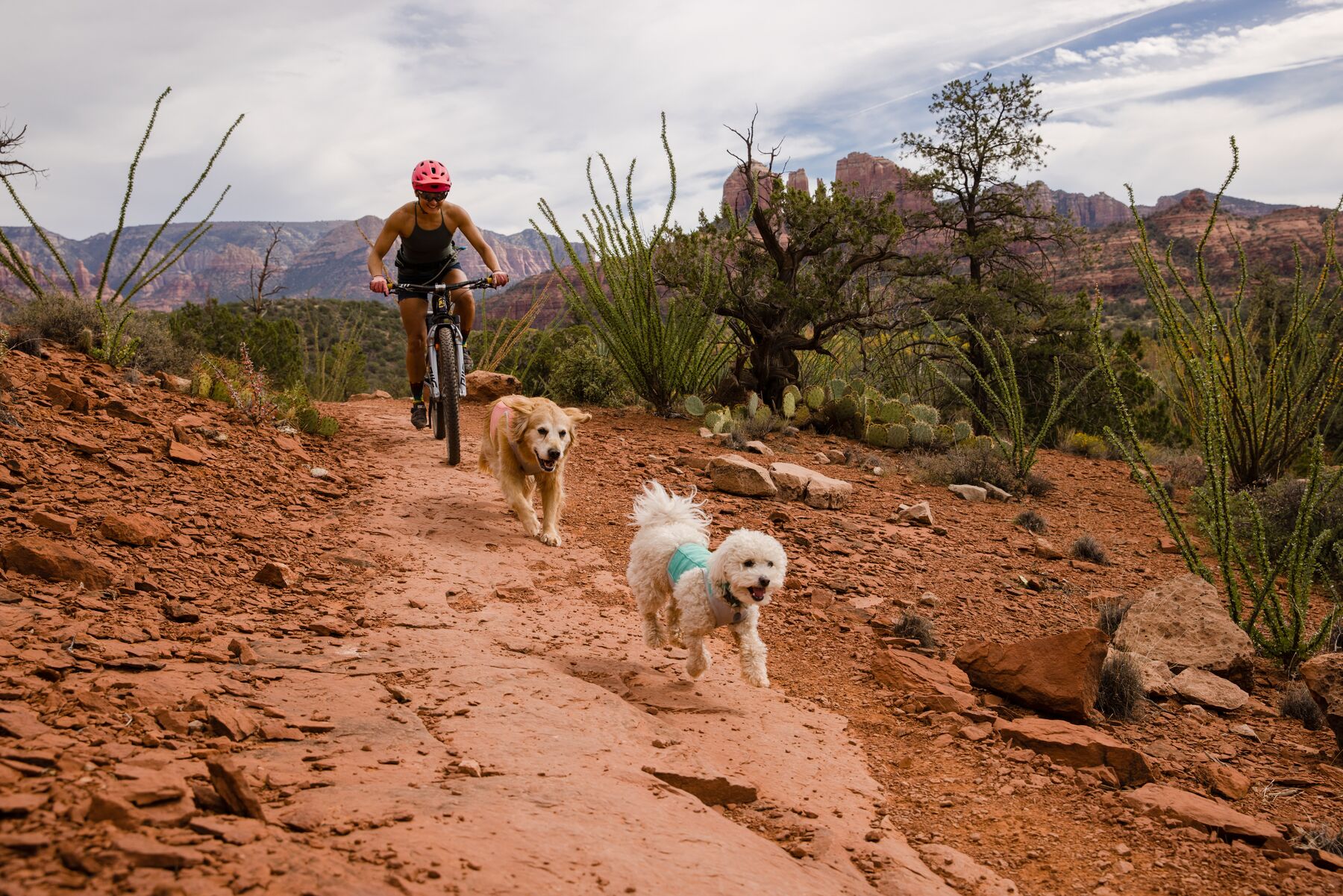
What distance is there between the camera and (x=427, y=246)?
812 centimetres

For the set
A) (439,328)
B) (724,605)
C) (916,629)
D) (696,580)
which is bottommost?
(916,629)

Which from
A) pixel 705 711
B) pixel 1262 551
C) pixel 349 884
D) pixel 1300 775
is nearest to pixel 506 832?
pixel 349 884

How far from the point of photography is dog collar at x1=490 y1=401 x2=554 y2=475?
6.61 metres

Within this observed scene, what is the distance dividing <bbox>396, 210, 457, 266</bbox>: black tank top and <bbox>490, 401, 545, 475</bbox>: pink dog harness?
2101 millimetres

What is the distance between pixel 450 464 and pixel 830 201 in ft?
23.0

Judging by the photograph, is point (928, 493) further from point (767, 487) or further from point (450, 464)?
point (450, 464)

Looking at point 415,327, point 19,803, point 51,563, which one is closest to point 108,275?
point 415,327

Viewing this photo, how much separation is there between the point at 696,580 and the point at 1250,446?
827 cm

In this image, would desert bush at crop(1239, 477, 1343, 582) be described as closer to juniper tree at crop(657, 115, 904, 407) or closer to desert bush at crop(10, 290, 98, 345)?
juniper tree at crop(657, 115, 904, 407)

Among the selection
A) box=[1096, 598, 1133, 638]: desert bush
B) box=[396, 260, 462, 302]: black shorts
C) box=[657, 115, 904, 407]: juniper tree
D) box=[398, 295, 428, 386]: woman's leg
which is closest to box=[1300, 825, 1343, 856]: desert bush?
box=[1096, 598, 1133, 638]: desert bush

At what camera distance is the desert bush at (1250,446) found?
593 cm

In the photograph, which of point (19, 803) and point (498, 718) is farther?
point (498, 718)

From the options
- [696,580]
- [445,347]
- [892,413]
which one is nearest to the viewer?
[696,580]

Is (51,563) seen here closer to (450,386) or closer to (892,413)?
(450,386)
